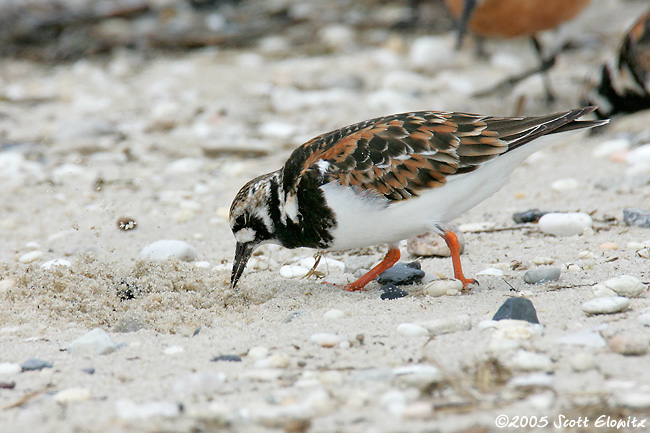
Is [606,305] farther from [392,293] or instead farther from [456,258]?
[392,293]

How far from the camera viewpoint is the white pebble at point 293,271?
3.52 metres

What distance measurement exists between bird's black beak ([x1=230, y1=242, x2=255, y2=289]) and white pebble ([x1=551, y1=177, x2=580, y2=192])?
1971mm

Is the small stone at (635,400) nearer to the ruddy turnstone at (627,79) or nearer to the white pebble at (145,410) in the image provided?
the white pebble at (145,410)

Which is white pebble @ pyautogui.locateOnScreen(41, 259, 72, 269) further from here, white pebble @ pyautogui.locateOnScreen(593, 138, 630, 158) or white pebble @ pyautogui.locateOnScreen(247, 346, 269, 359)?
white pebble @ pyautogui.locateOnScreen(593, 138, 630, 158)

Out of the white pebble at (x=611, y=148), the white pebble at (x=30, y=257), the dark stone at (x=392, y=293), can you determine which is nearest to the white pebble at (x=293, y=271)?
the dark stone at (x=392, y=293)

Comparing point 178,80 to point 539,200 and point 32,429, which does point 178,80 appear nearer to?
point 539,200

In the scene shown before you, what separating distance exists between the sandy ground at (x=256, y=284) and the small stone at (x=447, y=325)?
0.03 metres

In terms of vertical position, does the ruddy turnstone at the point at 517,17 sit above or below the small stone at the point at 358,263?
above

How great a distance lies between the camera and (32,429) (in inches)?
78.4

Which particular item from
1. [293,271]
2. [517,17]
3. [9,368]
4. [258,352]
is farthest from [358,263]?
[517,17]

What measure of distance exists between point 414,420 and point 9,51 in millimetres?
7226

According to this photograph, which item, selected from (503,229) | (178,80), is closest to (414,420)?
(503,229)

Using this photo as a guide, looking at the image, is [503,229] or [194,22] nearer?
[503,229]

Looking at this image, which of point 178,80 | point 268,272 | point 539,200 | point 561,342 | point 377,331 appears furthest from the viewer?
point 178,80
